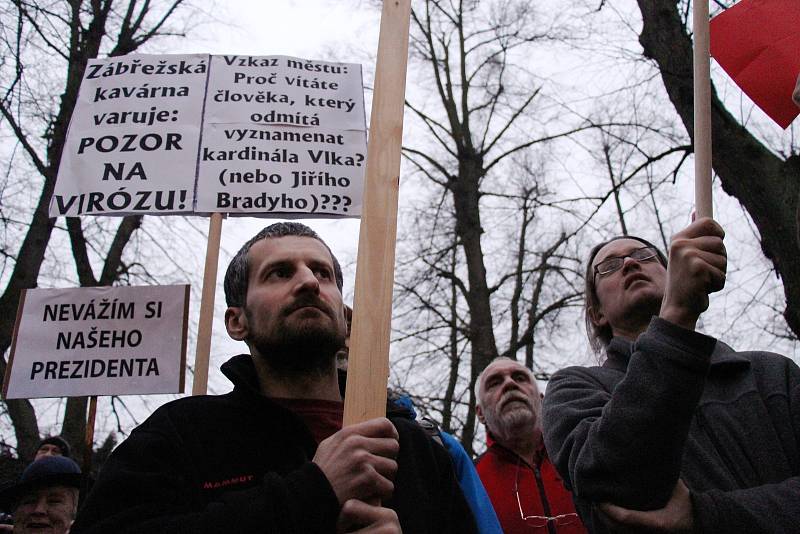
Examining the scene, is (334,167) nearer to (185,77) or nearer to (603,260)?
(185,77)

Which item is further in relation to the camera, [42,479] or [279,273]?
[42,479]

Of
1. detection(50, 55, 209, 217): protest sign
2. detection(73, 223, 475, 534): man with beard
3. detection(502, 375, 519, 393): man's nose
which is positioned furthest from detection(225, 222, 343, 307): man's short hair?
detection(502, 375, 519, 393): man's nose

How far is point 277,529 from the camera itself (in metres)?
1.33

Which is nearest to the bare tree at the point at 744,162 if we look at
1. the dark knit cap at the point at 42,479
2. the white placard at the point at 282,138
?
the white placard at the point at 282,138

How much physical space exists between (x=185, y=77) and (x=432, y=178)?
7208 millimetres

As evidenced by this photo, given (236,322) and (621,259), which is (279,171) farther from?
(621,259)

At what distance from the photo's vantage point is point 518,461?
137 inches

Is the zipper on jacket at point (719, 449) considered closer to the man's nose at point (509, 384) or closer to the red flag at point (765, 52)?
the red flag at point (765, 52)

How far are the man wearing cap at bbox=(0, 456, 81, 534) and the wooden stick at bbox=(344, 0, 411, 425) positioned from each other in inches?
110

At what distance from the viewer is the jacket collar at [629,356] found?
1778 millimetres

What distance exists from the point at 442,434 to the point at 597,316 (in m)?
0.59

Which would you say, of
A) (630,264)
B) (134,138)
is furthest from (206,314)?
(630,264)

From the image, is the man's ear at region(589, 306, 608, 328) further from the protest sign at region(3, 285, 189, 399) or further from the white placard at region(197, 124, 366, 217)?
the protest sign at region(3, 285, 189, 399)

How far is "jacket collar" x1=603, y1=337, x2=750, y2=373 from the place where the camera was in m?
1.78
